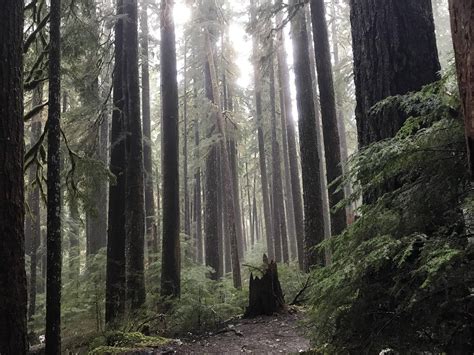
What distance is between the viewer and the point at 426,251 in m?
1.96

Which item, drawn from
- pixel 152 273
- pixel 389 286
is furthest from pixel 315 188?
pixel 389 286

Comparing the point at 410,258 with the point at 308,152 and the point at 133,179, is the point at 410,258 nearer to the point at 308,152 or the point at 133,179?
the point at 133,179

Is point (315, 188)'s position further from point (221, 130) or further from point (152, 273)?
point (221, 130)

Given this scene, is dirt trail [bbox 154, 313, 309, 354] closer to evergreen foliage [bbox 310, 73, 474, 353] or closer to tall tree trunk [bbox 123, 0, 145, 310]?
tall tree trunk [bbox 123, 0, 145, 310]

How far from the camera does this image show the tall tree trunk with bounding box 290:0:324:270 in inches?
421

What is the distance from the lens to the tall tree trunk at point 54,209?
5.39 metres

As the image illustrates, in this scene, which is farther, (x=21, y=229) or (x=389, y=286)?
(x=21, y=229)

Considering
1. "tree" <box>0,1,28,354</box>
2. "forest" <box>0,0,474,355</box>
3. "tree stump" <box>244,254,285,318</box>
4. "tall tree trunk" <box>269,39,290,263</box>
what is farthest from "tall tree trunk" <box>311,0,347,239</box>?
"tall tree trunk" <box>269,39,290,263</box>

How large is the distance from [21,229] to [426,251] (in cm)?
463

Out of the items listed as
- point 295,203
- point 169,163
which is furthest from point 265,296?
point 295,203

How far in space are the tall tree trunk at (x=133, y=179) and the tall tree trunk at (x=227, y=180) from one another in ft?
20.1

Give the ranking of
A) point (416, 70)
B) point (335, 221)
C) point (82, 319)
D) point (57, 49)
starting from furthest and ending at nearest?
point (82, 319) < point (335, 221) < point (57, 49) < point (416, 70)

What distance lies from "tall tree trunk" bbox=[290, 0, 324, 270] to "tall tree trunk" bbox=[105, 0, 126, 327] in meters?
4.38

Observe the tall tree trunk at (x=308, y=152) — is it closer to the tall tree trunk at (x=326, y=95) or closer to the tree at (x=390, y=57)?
the tall tree trunk at (x=326, y=95)
